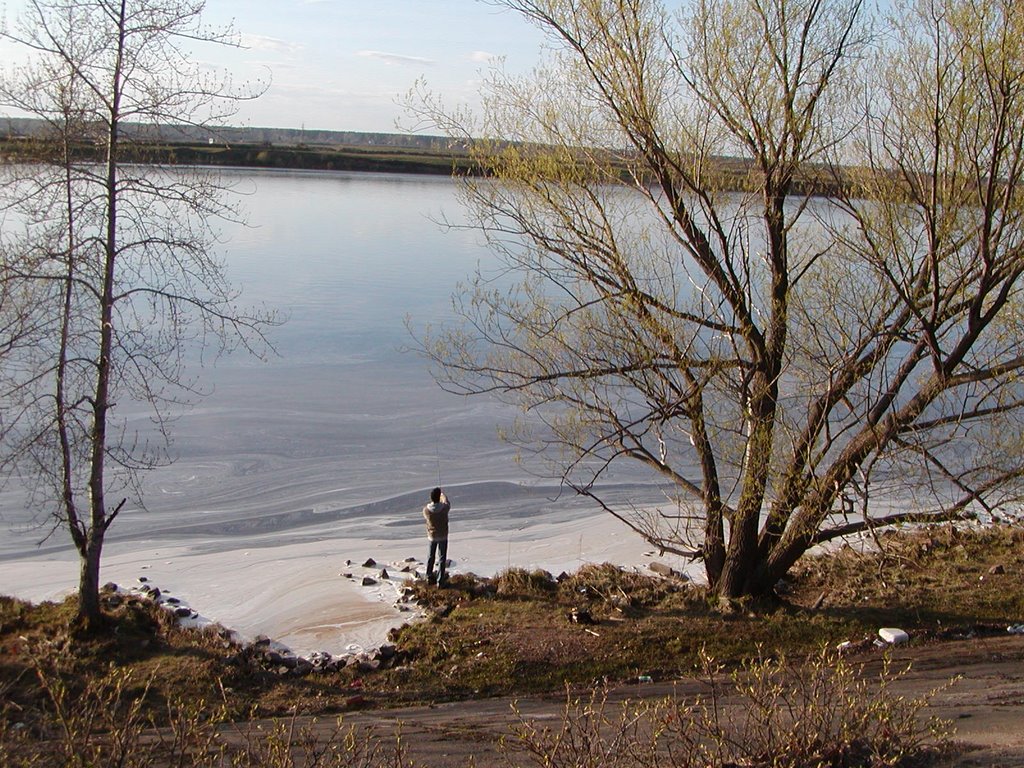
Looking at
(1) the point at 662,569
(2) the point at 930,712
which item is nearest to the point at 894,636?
(2) the point at 930,712

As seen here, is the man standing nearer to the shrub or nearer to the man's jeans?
the man's jeans

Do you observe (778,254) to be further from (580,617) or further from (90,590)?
(90,590)

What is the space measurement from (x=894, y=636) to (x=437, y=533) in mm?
4403

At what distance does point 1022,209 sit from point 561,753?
19.2ft

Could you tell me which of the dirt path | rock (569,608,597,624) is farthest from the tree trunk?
rock (569,608,597,624)

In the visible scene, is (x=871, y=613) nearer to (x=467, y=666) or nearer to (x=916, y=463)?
(x=916, y=463)

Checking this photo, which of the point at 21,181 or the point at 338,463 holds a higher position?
the point at 21,181

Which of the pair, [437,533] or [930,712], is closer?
[930,712]

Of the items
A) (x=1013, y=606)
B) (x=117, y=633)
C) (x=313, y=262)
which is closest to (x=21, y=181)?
(x=117, y=633)

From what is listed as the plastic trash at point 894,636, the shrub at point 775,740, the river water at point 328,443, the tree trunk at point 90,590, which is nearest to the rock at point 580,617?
the plastic trash at point 894,636

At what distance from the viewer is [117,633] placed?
332 inches

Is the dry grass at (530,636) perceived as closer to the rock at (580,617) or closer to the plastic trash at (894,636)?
the rock at (580,617)

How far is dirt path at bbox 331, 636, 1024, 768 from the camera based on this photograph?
17.6 feet

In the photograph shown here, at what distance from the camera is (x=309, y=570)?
10250 millimetres
